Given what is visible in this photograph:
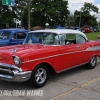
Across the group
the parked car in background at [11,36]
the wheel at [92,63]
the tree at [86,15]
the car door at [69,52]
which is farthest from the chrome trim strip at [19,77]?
the tree at [86,15]

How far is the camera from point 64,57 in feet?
19.7

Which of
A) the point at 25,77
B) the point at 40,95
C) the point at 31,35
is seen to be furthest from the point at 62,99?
the point at 31,35

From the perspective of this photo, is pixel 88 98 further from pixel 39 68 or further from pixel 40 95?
pixel 39 68

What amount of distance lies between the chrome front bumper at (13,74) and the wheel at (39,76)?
0.65 feet

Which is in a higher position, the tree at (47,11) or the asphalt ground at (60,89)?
the tree at (47,11)

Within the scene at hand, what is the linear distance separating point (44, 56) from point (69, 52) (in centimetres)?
117

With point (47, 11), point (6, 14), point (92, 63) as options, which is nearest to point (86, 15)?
point (47, 11)

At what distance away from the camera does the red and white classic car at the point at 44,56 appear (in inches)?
193

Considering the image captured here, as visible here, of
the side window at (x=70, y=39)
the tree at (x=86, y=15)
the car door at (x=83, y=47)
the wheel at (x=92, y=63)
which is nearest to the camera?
the side window at (x=70, y=39)

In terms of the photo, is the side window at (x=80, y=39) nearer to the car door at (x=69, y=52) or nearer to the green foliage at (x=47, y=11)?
the car door at (x=69, y=52)

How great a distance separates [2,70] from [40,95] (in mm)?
1184

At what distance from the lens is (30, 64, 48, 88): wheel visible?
5112 mm

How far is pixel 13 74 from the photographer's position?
482 cm

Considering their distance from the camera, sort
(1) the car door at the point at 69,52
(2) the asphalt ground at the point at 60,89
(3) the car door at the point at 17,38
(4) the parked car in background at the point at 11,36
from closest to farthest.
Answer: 1. (2) the asphalt ground at the point at 60,89
2. (1) the car door at the point at 69,52
3. (4) the parked car in background at the point at 11,36
4. (3) the car door at the point at 17,38
